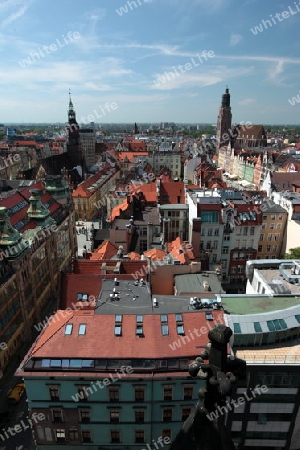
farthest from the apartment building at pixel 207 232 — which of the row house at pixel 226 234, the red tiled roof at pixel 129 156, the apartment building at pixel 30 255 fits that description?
the red tiled roof at pixel 129 156

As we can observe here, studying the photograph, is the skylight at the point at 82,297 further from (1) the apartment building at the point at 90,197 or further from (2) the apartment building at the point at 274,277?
(1) the apartment building at the point at 90,197

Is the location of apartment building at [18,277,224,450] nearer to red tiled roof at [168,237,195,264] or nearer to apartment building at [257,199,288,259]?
red tiled roof at [168,237,195,264]

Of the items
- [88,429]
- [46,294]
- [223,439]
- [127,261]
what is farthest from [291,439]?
[46,294]

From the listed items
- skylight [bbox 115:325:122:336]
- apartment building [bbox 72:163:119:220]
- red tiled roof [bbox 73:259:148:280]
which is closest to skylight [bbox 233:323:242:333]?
skylight [bbox 115:325:122:336]

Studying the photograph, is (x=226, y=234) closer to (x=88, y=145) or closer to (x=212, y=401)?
(x=212, y=401)

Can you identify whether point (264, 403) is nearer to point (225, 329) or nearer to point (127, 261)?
point (127, 261)

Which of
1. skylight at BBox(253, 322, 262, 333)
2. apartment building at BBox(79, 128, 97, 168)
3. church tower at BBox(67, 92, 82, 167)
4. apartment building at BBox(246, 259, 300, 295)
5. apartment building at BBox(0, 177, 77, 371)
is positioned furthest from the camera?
apartment building at BBox(79, 128, 97, 168)
